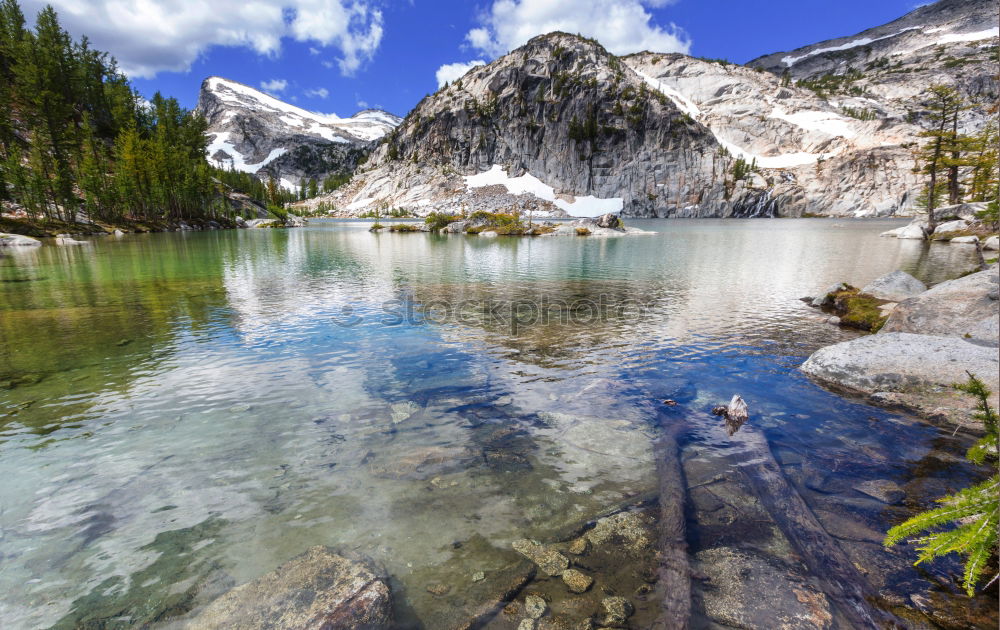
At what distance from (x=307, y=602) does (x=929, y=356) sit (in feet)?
49.5

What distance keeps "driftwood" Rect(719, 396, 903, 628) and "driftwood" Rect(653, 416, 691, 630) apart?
51.1 inches

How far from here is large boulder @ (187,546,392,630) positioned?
4668 mm

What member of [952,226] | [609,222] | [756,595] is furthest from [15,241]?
[952,226]

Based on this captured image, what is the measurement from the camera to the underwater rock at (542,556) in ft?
18.7

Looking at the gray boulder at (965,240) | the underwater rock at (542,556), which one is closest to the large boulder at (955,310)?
the underwater rock at (542,556)

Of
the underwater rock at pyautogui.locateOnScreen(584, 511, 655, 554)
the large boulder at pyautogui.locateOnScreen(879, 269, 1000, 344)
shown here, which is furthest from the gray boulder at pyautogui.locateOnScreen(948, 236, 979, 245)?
the underwater rock at pyautogui.locateOnScreen(584, 511, 655, 554)

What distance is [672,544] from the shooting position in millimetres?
5938

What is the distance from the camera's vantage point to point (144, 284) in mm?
27969

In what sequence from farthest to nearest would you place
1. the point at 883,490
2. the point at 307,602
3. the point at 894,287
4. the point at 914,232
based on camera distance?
1. the point at 914,232
2. the point at 894,287
3. the point at 883,490
4. the point at 307,602

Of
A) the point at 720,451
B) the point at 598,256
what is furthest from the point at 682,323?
the point at 598,256

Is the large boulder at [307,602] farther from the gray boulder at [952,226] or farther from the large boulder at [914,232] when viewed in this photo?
the large boulder at [914,232]

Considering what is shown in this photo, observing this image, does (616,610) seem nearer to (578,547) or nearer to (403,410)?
(578,547)

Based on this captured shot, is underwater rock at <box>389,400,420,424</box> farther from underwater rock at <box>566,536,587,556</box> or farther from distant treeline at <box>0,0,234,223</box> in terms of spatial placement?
distant treeline at <box>0,0,234,223</box>

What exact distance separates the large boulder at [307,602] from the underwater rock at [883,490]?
816cm
